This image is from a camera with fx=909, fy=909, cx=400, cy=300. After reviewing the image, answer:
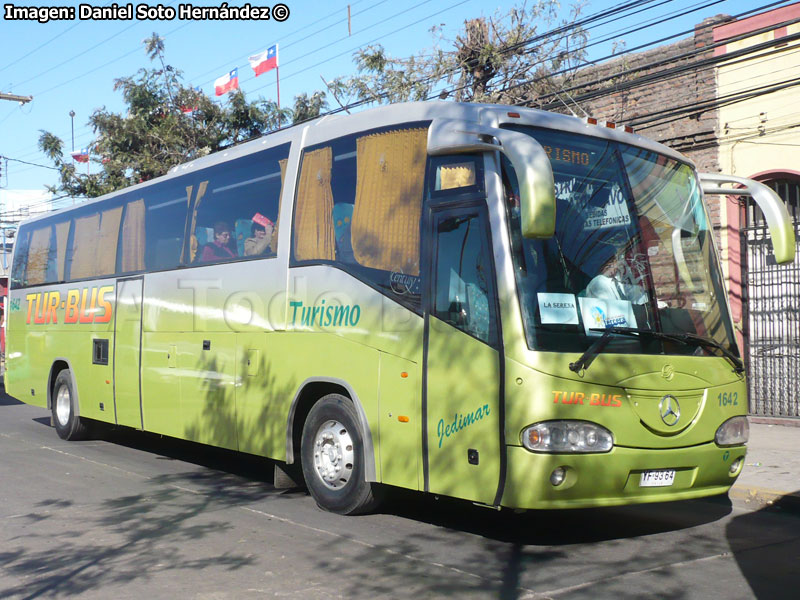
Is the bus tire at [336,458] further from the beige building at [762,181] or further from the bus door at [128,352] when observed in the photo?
the beige building at [762,181]

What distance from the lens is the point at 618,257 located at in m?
6.62

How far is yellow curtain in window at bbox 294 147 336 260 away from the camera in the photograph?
808 centimetres

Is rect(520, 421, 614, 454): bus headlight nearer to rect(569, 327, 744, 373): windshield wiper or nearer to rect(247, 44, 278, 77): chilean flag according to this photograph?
rect(569, 327, 744, 373): windshield wiper

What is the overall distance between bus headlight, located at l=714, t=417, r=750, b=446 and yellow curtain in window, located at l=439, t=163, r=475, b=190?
8.74ft

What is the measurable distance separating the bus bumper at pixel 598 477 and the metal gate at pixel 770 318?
771 centimetres

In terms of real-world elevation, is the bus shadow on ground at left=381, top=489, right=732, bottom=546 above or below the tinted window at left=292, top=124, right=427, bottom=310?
below

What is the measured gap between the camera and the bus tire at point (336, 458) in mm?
7543

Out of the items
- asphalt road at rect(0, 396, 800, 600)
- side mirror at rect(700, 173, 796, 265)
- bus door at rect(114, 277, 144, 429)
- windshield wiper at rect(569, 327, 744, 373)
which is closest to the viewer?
asphalt road at rect(0, 396, 800, 600)

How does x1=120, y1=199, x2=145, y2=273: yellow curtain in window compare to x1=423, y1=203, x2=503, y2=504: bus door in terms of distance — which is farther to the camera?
x1=120, y1=199, x2=145, y2=273: yellow curtain in window

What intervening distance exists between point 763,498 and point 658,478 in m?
2.82

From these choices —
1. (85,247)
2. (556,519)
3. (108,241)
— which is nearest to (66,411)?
(85,247)

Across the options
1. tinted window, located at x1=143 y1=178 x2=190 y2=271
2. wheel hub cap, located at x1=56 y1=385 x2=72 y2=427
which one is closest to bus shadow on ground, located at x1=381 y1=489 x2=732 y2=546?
tinted window, located at x1=143 y1=178 x2=190 y2=271

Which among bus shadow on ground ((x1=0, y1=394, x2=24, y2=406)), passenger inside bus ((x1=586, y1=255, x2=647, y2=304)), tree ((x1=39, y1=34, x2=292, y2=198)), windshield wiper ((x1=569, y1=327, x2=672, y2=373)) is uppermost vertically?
tree ((x1=39, y1=34, x2=292, y2=198))

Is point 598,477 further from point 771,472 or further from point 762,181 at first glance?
point 762,181
